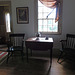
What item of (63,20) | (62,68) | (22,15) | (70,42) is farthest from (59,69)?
(22,15)

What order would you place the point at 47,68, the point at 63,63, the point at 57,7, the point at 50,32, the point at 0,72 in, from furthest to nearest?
the point at 50,32, the point at 57,7, the point at 63,63, the point at 47,68, the point at 0,72

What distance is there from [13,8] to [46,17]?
5.20 feet

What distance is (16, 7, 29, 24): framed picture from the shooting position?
410 cm

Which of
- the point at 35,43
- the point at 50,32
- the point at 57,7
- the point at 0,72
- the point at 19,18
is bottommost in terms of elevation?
the point at 0,72

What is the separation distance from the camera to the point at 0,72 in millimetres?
2820

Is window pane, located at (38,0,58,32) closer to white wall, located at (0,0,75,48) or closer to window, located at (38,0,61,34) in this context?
window, located at (38,0,61,34)

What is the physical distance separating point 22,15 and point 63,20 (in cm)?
187

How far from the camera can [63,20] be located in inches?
155

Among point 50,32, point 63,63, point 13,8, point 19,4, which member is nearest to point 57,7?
point 50,32

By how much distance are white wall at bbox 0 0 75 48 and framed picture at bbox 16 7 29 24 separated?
0.14 metres

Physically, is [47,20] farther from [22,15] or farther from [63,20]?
[22,15]

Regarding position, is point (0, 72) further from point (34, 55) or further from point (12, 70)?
point (34, 55)

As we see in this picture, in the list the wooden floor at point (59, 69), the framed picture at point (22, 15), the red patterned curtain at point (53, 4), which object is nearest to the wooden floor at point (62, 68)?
the wooden floor at point (59, 69)

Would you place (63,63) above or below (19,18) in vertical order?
below
